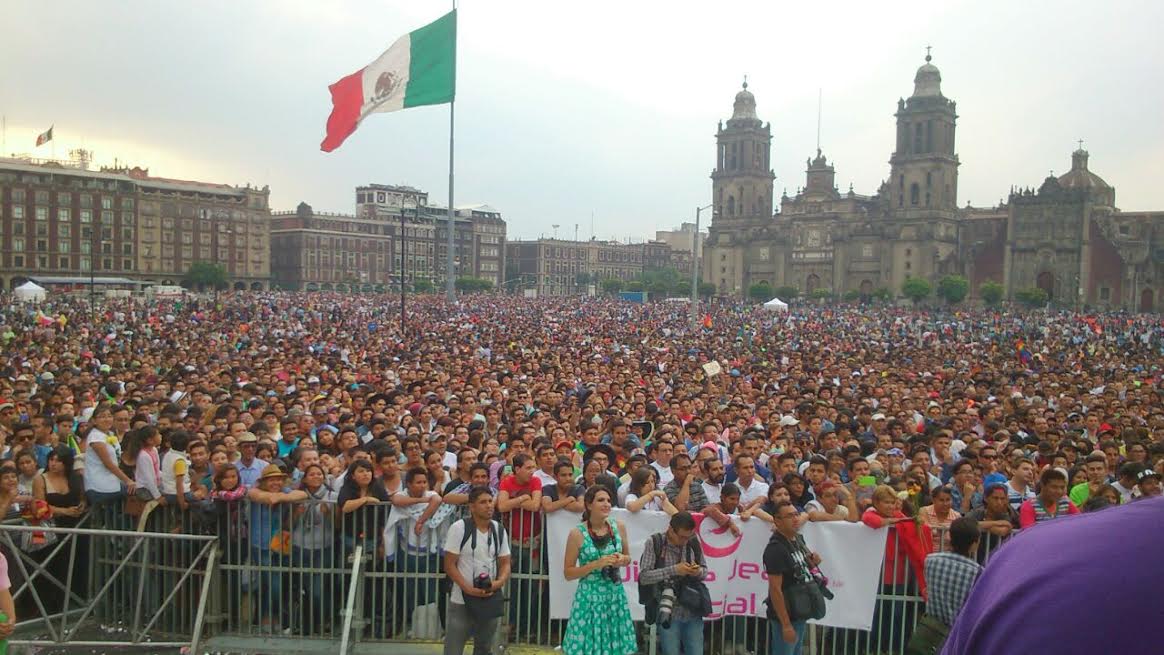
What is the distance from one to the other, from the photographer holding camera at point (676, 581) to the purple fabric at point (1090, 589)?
4608 millimetres

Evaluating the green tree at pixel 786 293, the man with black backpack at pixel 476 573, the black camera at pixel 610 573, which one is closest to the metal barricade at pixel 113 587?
the man with black backpack at pixel 476 573

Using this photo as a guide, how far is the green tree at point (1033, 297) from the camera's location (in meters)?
72.3

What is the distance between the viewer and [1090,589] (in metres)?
0.90

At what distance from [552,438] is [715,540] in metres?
3.55

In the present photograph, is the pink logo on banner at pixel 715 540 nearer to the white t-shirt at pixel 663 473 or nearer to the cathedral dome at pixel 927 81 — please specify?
the white t-shirt at pixel 663 473

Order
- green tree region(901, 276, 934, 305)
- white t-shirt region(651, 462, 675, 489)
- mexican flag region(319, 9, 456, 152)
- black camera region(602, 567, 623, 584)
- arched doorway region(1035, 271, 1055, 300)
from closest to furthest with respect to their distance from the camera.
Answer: black camera region(602, 567, 623, 584) → white t-shirt region(651, 462, 675, 489) → mexican flag region(319, 9, 456, 152) → green tree region(901, 276, 934, 305) → arched doorway region(1035, 271, 1055, 300)

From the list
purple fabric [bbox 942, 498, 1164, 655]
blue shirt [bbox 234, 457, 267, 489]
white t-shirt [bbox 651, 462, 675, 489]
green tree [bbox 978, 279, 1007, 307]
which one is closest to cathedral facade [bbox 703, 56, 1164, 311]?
green tree [bbox 978, 279, 1007, 307]

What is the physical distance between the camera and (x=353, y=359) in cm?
2056

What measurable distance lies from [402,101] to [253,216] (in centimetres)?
9443

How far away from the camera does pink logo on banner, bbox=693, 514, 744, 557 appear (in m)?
6.48

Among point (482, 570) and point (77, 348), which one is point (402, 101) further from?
point (482, 570)

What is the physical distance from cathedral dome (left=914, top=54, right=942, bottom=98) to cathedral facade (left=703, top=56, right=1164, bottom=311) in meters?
0.10

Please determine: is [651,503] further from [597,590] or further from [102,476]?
[102,476]

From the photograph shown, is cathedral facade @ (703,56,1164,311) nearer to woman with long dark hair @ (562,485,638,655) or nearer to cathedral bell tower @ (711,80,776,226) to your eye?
cathedral bell tower @ (711,80,776,226)
